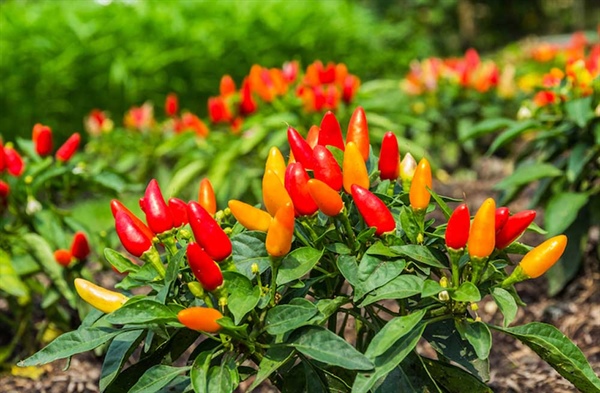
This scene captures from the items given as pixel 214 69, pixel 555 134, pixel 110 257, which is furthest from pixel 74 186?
pixel 214 69

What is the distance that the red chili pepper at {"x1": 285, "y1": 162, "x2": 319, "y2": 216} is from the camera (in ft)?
5.56

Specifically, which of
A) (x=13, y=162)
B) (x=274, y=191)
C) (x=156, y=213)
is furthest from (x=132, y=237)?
(x=13, y=162)

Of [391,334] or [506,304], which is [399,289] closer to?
[391,334]

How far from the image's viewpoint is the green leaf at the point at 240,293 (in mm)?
1591

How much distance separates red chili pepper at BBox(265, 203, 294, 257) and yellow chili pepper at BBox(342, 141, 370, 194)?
193 millimetres

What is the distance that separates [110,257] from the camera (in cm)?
180

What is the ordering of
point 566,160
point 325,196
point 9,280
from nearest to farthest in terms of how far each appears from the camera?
point 325,196
point 9,280
point 566,160

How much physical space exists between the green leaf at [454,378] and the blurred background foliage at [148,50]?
4.59 meters

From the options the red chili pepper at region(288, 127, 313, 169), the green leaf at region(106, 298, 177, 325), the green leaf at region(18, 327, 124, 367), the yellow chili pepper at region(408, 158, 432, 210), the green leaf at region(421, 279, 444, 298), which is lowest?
the green leaf at region(18, 327, 124, 367)

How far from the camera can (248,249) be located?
69.2 inches

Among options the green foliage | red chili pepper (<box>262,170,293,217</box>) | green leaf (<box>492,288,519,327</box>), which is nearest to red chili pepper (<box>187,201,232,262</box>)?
red chili pepper (<box>262,170,293,217</box>)

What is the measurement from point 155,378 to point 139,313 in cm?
18

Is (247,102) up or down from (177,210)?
down

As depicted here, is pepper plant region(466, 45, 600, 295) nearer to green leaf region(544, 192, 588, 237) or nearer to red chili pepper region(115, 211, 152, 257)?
green leaf region(544, 192, 588, 237)
